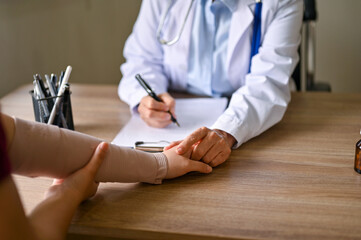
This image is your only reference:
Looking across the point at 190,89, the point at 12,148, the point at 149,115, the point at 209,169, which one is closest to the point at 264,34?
the point at 190,89

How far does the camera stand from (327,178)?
0.97 metres

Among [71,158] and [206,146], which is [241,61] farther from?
[71,158]

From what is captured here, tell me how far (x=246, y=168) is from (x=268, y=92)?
0.35 m

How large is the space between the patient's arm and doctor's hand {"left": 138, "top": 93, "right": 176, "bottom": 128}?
237 mm

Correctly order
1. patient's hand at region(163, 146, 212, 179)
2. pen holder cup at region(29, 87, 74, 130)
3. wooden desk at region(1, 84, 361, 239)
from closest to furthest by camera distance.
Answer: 1. wooden desk at region(1, 84, 361, 239)
2. patient's hand at region(163, 146, 212, 179)
3. pen holder cup at region(29, 87, 74, 130)

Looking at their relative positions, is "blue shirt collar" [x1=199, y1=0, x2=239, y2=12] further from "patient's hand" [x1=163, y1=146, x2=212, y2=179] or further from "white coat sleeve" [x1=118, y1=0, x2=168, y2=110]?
"patient's hand" [x1=163, y1=146, x2=212, y2=179]

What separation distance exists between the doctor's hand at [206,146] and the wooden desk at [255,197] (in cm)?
3

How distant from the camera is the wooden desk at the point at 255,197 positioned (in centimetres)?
81

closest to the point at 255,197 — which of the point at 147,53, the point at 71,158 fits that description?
the point at 71,158

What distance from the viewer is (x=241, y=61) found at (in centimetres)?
149

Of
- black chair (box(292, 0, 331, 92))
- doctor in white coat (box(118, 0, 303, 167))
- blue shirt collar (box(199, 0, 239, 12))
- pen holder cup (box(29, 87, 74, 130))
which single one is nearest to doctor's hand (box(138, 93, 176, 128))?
doctor in white coat (box(118, 0, 303, 167))

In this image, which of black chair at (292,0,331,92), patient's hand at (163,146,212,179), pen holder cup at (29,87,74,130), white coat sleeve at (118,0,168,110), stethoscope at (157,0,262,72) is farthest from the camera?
black chair at (292,0,331,92)

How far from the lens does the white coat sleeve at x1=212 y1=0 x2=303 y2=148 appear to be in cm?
122

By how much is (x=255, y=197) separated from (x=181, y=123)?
1.47ft
